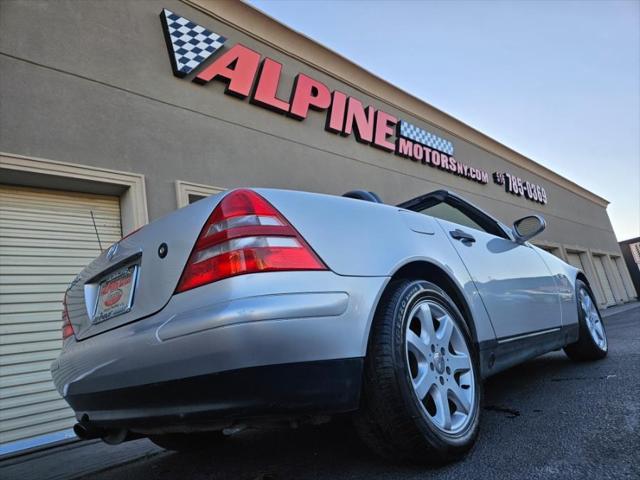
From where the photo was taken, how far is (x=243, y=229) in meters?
1.39

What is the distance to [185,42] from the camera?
5875mm

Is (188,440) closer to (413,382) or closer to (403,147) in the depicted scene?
(413,382)

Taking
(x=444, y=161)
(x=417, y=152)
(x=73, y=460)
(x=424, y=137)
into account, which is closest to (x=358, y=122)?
(x=417, y=152)

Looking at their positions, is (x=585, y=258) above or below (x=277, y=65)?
below

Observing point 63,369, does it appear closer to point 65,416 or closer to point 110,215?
point 65,416

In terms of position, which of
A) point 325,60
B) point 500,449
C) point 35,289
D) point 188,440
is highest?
point 325,60

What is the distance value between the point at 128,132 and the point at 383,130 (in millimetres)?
5787

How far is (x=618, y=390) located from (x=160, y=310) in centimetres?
250

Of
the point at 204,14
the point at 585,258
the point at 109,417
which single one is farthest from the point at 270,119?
the point at 585,258

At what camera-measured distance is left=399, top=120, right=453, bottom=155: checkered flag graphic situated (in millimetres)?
10102

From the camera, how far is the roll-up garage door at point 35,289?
3.78 meters

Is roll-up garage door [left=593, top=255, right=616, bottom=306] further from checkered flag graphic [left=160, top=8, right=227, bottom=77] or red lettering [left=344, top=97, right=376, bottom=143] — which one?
checkered flag graphic [left=160, top=8, right=227, bottom=77]

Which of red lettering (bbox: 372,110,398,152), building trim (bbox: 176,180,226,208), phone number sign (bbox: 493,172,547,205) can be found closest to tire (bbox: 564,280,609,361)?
building trim (bbox: 176,180,226,208)

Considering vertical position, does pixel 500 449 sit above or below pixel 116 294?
below
